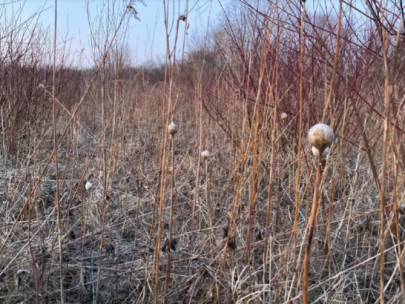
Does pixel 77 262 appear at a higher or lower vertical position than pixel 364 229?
lower

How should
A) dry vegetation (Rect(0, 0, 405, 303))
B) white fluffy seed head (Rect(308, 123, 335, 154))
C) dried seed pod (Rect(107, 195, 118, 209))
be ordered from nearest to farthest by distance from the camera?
1. white fluffy seed head (Rect(308, 123, 335, 154))
2. dry vegetation (Rect(0, 0, 405, 303))
3. dried seed pod (Rect(107, 195, 118, 209))

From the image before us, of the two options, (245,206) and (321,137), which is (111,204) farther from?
(321,137)

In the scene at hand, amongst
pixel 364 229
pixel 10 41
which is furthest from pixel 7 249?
pixel 10 41

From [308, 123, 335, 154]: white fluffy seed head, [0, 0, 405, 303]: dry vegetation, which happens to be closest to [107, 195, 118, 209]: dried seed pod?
[0, 0, 405, 303]: dry vegetation

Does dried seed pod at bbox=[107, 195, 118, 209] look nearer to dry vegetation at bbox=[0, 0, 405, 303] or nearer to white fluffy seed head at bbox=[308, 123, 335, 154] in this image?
dry vegetation at bbox=[0, 0, 405, 303]

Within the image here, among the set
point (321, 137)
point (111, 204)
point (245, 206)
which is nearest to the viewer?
point (321, 137)

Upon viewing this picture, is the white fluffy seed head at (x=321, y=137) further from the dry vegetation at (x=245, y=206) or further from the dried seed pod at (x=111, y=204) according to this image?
A: the dried seed pod at (x=111, y=204)

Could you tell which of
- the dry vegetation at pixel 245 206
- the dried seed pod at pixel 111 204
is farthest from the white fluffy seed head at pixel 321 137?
the dried seed pod at pixel 111 204

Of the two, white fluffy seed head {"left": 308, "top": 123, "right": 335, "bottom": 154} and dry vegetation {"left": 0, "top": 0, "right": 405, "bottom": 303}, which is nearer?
→ white fluffy seed head {"left": 308, "top": 123, "right": 335, "bottom": 154}

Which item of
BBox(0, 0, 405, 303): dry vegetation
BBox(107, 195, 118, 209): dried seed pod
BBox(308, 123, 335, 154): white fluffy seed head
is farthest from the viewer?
BBox(107, 195, 118, 209): dried seed pod

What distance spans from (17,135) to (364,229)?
8.81 feet

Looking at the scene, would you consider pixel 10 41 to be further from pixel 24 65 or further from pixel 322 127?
pixel 322 127

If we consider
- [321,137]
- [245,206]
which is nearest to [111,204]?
[245,206]

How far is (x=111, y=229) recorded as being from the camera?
1.45 metres
